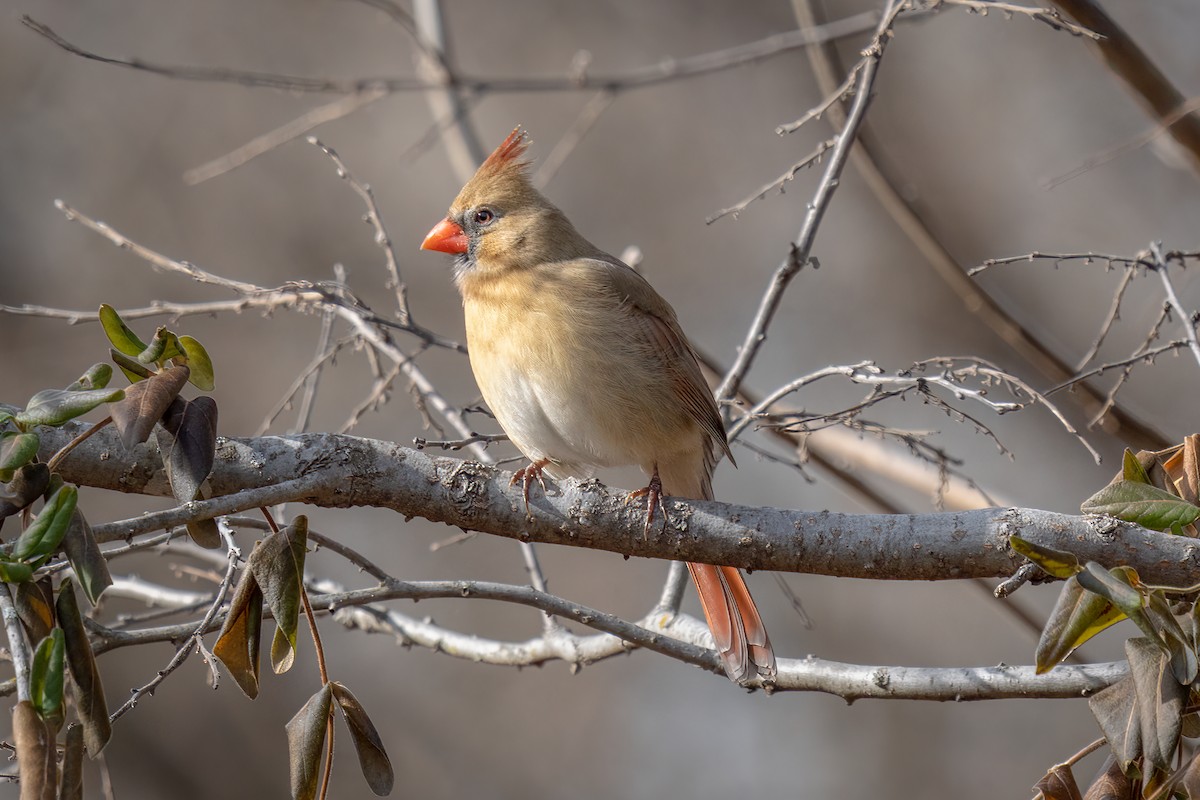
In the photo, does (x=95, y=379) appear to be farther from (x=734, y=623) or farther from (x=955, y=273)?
(x=955, y=273)

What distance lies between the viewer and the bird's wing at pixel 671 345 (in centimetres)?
312

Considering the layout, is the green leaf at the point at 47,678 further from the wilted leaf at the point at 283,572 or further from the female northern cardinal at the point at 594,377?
the female northern cardinal at the point at 594,377

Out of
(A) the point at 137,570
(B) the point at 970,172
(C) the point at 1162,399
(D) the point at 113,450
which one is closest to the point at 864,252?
(B) the point at 970,172

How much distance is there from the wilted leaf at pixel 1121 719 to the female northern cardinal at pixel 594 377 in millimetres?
1171

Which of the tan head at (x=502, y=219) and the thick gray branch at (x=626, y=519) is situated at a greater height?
the tan head at (x=502, y=219)

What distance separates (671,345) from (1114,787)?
1818 mm

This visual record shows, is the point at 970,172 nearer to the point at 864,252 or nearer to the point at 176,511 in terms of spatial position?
the point at 864,252

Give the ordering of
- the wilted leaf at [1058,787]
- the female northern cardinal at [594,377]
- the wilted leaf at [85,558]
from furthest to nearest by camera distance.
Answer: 1. the female northern cardinal at [594,377]
2. the wilted leaf at [1058,787]
3. the wilted leaf at [85,558]

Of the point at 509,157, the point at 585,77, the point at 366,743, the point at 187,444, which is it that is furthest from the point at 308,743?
the point at 585,77

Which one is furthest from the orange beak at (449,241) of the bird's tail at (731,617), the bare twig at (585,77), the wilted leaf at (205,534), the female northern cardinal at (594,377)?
the wilted leaf at (205,534)

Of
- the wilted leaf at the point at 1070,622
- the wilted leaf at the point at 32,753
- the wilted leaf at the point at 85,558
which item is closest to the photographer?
the wilted leaf at the point at 32,753

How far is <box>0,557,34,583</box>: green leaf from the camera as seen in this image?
4.67 ft

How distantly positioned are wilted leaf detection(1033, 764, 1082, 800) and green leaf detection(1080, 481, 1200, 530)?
392 millimetres

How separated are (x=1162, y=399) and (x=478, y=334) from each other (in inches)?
166
